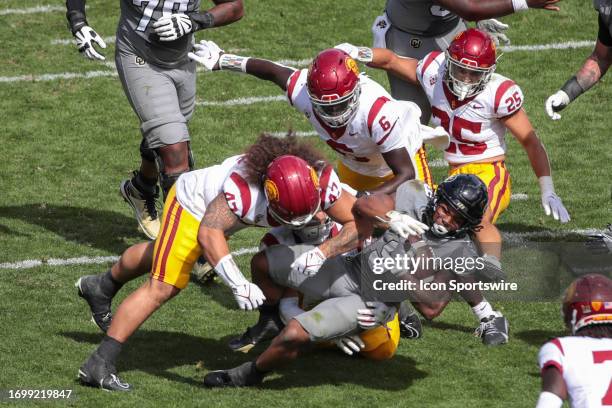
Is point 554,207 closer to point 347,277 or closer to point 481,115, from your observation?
point 481,115

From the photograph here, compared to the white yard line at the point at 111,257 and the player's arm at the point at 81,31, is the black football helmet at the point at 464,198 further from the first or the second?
the player's arm at the point at 81,31

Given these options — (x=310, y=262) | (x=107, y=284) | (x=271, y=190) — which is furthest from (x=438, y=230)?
(x=107, y=284)

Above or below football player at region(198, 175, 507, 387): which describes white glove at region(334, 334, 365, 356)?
below

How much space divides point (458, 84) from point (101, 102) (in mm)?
3929

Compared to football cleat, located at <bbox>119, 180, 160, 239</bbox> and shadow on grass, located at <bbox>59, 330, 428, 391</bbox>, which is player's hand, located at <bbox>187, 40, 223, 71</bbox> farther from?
shadow on grass, located at <bbox>59, 330, 428, 391</bbox>

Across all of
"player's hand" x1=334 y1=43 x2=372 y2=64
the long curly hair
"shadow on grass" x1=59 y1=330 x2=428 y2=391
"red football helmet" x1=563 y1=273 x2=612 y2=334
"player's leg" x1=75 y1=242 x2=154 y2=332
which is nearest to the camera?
"red football helmet" x1=563 y1=273 x2=612 y2=334

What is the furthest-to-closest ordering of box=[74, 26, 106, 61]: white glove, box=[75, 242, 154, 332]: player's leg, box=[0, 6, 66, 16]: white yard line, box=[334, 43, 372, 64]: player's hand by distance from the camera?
box=[0, 6, 66, 16]: white yard line < box=[74, 26, 106, 61]: white glove < box=[334, 43, 372, 64]: player's hand < box=[75, 242, 154, 332]: player's leg

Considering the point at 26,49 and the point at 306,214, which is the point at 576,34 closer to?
the point at 26,49

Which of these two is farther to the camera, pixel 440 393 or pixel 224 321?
pixel 224 321

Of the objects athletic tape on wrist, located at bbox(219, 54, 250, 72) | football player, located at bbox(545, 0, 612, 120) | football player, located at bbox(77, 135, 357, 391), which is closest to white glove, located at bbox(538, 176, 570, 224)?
football player, located at bbox(545, 0, 612, 120)

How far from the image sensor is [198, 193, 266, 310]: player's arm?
557 cm

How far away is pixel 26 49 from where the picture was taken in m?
10.7

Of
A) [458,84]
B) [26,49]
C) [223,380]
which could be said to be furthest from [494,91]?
[26,49]

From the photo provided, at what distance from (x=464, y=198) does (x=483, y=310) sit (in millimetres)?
915
